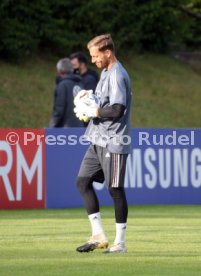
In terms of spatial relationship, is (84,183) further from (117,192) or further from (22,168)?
(22,168)

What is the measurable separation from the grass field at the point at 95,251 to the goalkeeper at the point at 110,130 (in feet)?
0.95

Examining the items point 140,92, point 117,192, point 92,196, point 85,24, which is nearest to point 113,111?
point 117,192

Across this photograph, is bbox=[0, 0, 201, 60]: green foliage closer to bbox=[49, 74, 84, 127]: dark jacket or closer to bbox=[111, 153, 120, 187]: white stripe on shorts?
bbox=[49, 74, 84, 127]: dark jacket

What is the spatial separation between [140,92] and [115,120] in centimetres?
2224

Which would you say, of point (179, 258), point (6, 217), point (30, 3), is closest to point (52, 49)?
point (30, 3)

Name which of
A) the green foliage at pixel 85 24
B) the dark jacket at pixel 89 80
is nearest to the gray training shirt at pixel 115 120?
the dark jacket at pixel 89 80

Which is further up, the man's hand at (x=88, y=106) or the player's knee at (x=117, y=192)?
the man's hand at (x=88, y=106)

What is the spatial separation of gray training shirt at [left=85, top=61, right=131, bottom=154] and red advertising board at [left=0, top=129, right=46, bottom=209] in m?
7.20

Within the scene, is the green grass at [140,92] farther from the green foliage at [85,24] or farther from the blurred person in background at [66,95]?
the blurred person in background at [66,95]

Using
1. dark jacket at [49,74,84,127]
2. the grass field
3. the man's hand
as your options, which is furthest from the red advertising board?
the man's hand

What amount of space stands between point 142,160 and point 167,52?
18.2 metres

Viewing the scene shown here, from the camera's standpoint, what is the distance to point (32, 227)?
1504 centimetres

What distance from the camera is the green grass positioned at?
2947 cm

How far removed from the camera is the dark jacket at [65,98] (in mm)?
19922
